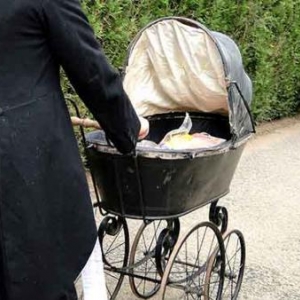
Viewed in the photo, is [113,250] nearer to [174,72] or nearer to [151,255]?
[151,255]

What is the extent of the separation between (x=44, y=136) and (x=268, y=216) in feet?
11.8

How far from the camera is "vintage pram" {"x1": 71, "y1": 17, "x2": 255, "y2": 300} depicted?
11.1 ft

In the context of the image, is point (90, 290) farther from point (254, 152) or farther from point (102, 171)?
point (254, 152)

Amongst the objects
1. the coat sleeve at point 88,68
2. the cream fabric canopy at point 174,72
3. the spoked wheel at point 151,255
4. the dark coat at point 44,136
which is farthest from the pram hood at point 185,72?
the dark coat at point 44,136

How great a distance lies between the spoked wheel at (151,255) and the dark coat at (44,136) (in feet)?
3.65

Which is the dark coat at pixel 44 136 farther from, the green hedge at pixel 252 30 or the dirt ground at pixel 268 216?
the green hedge at pixel 252 30

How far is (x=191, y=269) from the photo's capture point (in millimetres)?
4676

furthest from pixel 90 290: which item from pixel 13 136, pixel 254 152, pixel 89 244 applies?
pixel 254 152

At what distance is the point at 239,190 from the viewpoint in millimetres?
6527

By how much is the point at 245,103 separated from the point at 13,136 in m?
1.77

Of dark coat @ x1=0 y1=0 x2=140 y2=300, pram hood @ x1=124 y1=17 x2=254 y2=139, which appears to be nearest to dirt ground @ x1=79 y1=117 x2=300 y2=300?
pram hood @ x1=124 y1=17 x2=254 y2=139

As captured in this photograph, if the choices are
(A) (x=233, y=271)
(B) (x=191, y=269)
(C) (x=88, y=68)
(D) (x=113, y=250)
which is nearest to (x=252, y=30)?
(D) (x=113, y=250)

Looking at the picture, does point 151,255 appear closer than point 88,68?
No

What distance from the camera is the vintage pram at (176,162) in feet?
11.1
